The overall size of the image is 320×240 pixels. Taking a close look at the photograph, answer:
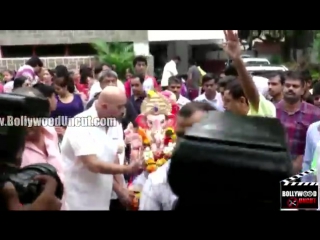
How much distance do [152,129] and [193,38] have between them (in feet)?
2.40

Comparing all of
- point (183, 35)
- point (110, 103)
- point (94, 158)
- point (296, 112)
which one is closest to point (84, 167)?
point (94, 158)

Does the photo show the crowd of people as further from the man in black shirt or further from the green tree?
the green tree

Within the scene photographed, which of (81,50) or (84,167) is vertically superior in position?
(81,50)

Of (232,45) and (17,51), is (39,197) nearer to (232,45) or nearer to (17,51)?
(232,45)

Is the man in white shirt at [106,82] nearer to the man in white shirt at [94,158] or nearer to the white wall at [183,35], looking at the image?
the white wall at [183,35]

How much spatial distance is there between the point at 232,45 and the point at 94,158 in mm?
865

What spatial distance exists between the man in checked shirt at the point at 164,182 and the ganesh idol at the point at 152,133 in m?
0.35

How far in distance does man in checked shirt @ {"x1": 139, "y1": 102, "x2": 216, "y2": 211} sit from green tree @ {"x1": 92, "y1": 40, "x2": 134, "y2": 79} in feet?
4.43

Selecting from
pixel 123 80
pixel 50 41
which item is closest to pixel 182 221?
pixel 50 41

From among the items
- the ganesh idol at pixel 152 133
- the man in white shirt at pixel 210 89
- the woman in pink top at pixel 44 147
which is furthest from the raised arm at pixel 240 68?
the woman in pink top at pixel 44 147

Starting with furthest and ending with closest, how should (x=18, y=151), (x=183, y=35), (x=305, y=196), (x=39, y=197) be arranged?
1. (x=183, y=35)
2. (x=305, y=196)
3. (x=18, y=151)
4. (x=39, y=197)

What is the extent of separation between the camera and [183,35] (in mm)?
3525

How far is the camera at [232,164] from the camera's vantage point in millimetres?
1685

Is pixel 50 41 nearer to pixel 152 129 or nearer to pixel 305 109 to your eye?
pixel 152 129
